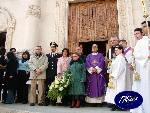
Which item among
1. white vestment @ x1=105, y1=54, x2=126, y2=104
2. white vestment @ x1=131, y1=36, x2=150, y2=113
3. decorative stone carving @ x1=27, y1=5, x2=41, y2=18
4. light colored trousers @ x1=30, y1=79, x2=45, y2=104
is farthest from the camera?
decorative stone carving @ x1=27, y1=5, x2=41, y2=18

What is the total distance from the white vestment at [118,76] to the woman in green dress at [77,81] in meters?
0.83

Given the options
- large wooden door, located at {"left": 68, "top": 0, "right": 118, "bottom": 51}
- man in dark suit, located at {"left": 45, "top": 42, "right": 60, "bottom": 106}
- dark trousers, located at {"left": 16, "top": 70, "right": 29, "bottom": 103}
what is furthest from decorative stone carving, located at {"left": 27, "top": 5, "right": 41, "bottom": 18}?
dark trousers, located at {"left": 16, "top": 70, "right": 29, "bottom": 103}

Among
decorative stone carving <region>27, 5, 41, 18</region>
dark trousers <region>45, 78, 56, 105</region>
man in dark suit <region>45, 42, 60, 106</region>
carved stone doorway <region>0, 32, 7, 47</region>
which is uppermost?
decorative stone carving <region>27, 5, 41, 18</region>

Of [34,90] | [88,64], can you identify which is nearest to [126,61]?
[88,64]

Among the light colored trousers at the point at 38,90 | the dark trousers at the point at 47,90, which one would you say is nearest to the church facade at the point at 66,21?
the dark trousers at the point at 47,90

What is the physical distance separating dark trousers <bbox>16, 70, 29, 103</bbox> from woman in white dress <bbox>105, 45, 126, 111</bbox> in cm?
274

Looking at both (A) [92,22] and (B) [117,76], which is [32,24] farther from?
(B) [117,76]

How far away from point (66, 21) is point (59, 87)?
3.85 m

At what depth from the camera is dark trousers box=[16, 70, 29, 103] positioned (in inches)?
335

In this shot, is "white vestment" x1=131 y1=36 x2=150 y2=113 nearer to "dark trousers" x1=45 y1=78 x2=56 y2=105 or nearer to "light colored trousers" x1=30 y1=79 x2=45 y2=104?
"dark trousers" x1=45 y1=78 x2=56 y2=105

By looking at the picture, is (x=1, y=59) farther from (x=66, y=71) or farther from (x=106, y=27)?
(x=106, y=27)

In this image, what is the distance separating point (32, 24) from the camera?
10656 millimetres

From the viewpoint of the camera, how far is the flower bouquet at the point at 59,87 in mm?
7555

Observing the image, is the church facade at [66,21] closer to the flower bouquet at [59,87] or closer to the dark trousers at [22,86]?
the dark trousers at [22,86]
